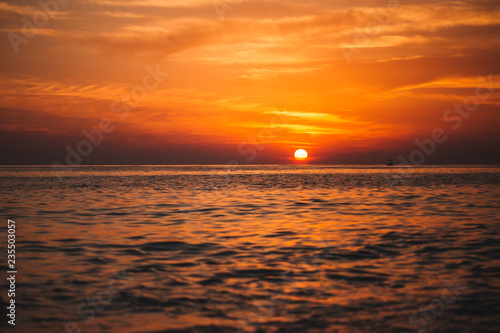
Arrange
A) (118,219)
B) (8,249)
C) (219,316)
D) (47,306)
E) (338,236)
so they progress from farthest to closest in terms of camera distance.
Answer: (118,219) → (338,236) → (8,249) → (47,306) → (219,316)

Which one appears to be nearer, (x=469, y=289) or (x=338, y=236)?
(x=469, y=289)

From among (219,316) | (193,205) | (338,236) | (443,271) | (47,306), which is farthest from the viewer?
(193,205)

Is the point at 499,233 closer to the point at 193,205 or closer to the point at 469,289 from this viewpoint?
the point at 469,289

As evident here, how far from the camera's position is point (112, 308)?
10242 mm

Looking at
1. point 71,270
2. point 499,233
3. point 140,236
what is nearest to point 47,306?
point 71,270

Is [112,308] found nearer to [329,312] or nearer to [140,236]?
[329,312]

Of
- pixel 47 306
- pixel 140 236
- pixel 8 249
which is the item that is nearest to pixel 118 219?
pixel 140 236

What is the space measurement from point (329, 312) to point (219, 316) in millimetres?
2548

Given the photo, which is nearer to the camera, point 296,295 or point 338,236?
point 296,295

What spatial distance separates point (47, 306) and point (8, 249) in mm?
8353

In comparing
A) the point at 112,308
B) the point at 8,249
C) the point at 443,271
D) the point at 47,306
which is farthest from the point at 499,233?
the point at 8,249

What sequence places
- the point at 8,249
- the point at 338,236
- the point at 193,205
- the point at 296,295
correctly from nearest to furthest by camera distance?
1. the point at 296,295
2. the point at 8,249
3. the point at 338,236
4. the point at 193,205

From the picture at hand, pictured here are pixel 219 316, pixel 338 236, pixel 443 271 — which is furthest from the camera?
pixel 338 236

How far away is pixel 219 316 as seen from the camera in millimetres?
9695
